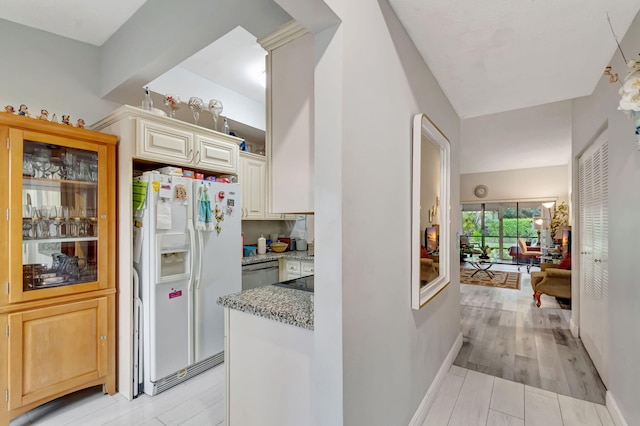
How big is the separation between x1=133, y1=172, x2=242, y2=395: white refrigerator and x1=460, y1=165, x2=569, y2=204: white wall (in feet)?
24.6

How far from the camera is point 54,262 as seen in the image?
212 centimetres

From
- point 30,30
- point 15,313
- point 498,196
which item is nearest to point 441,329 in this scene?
point 15,313

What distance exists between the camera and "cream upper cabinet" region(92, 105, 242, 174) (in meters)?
2.22

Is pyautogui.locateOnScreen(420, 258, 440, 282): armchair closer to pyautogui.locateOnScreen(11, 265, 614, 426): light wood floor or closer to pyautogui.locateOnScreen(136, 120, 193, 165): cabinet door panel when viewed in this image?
pyautogui.locateOnScreen(11, 265, 614, 426): light wood floor

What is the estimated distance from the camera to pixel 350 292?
3.66 feet

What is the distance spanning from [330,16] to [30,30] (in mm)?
2556

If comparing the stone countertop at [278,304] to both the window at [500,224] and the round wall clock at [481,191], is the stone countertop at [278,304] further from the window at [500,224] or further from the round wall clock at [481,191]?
the window at [500,224]

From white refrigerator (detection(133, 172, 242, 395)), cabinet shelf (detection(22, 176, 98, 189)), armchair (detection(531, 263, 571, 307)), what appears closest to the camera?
cabinet shelf (detection(22, 176, 98, 189))

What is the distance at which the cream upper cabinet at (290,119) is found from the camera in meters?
1.31

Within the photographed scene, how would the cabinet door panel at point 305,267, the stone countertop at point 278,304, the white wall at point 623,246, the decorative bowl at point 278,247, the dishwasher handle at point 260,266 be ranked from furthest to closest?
the decorative bowl at point 278,247, the cabinet door panel at point 305,267, the dishwasher handle at point 260,266, the white wall at point 623,246, the stone countertop at point 278,304

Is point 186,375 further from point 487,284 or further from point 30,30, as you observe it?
point 487,284

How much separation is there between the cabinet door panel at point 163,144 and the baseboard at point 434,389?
2543mm

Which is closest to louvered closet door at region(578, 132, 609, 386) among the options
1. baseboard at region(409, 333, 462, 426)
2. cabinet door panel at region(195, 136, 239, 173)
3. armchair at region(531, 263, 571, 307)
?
baseboard at region(409, 333, 462, 426)

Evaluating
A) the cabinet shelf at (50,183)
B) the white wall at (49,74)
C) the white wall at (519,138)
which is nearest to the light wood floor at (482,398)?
the cabinet shelf at (50,183)
